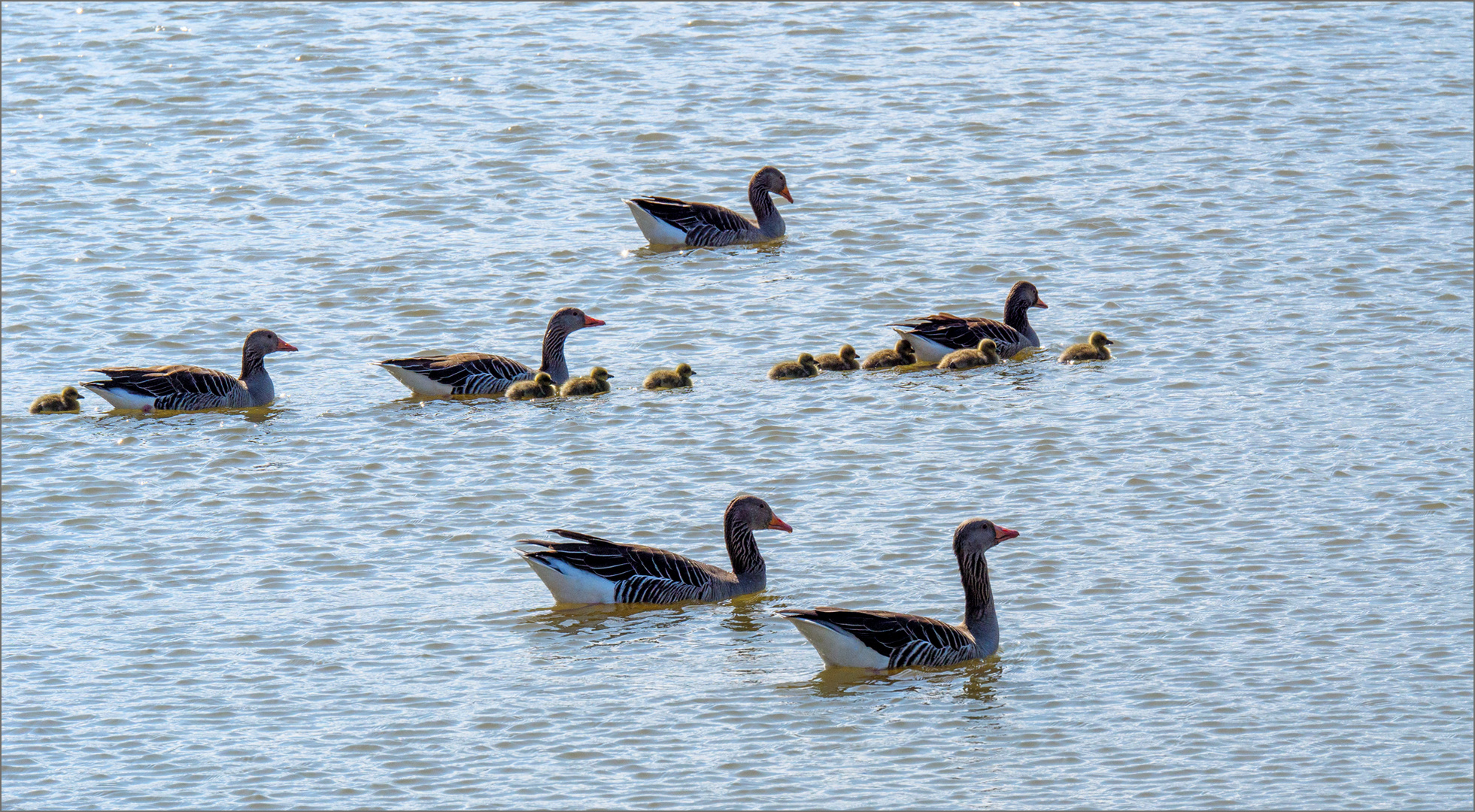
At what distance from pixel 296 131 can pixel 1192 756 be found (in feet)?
63.4

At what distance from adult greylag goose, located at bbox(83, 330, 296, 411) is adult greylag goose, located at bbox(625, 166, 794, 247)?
212 inches

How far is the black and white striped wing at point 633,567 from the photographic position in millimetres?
12570

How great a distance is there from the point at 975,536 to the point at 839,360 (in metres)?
5.71

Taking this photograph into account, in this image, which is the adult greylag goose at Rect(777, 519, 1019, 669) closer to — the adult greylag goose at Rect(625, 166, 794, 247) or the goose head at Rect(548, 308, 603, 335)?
the goose head at Rect(548, 308, 603, 335)

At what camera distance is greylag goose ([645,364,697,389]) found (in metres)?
16.9

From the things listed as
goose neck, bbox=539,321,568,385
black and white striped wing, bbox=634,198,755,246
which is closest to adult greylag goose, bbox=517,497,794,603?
goose neck, bbox=539,321,568,385

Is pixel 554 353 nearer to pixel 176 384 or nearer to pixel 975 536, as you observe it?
pixel 176 384

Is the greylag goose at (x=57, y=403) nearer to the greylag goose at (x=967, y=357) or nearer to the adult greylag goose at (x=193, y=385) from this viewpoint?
the adult greylag goose at (x=193, y=385)

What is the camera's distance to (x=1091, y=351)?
57.4 ft

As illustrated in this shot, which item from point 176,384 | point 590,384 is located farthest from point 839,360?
point 176,384

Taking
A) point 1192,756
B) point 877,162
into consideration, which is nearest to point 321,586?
point 1192,756

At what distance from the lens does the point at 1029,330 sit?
60.4ft

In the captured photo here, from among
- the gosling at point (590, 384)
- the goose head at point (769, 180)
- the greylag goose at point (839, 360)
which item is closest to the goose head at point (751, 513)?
the gosling at point (590, 384)

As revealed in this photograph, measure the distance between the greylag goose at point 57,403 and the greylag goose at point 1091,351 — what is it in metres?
8.95
